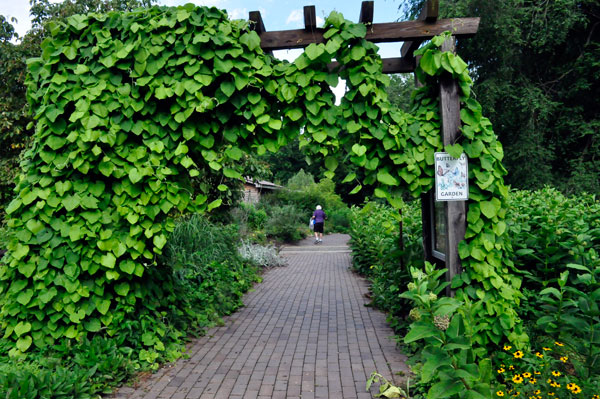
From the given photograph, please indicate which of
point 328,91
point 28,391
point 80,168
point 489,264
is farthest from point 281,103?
point 28,391

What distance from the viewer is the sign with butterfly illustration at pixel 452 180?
3.73 metres

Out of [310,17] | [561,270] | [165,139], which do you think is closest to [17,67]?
[165,139]

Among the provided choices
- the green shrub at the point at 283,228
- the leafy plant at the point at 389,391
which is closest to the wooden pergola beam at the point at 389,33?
the leafy plant at the point at 389,391

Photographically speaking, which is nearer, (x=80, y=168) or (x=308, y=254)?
(x=80, y=168)

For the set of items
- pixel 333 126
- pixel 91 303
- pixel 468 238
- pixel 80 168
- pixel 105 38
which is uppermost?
pixel 105 38

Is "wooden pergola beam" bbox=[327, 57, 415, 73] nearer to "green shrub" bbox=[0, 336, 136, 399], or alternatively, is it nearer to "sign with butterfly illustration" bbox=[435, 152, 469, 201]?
"sign with butterfly illustration" bbox=[435, 152, 469, 201]

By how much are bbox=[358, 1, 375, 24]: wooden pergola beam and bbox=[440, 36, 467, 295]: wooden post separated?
748mm

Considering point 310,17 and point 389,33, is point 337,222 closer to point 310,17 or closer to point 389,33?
point 389,33

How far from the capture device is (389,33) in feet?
13.0

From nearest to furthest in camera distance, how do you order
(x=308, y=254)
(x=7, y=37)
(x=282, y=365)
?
(x=282, y=365)
(x=7, y=37)
(x=308, y=254)

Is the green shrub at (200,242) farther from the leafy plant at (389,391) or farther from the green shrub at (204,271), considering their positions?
the leafy plant at (389,391)

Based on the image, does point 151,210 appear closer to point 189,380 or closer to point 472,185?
point 189,380

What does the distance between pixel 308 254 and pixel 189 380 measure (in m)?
11.5

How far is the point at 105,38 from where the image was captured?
3.87m
